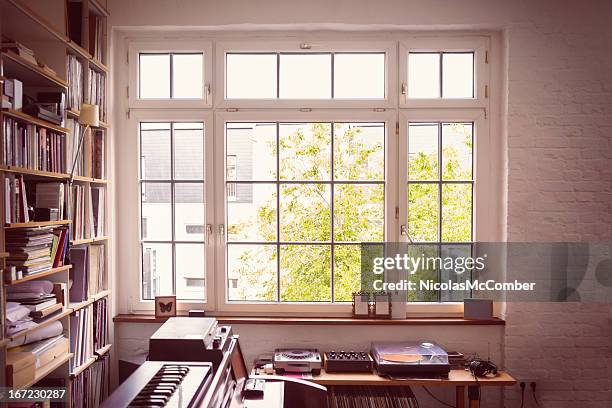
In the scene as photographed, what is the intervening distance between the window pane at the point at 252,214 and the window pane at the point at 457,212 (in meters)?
1.31

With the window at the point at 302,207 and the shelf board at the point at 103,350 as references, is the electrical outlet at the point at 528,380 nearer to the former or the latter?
the window at the point at 302,207

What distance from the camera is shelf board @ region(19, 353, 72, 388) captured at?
224 centimetres

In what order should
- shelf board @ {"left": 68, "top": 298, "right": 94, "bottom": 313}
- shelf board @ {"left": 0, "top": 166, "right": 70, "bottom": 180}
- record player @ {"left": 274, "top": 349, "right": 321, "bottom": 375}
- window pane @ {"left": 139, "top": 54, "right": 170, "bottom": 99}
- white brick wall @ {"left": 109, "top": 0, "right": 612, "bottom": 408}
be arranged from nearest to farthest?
shelf board @ {"left": 0, "top": 166, "right": 70, "bottom": 180}
shelf board @ {"left": 68, "top": 298, "right": 94, "bottom": 313}
record player @ {"left": 274, "top": 349, "right": 321, "bottom": 375}
white brick wall @ {"left": 109, "top": 0, "right": 612, "bottom": 408}
window pane @ {"left": 139, "top": 54, "right": 170, "bottom": 99}

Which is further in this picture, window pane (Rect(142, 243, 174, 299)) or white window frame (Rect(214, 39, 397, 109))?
window pane (Rect(142, 243, 174, 299))

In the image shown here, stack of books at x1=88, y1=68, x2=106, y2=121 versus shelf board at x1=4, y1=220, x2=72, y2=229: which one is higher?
stack of books at x1=88, y1=68, x2=106, y2=121

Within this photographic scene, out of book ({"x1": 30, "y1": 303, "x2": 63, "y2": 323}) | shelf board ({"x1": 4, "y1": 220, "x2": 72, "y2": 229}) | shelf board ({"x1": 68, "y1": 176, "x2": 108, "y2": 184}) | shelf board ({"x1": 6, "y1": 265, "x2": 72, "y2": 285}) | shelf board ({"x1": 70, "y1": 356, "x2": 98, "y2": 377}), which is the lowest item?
shelf board ({"x1": 70, "y1": 356, "x2": 98, "y2": 377})

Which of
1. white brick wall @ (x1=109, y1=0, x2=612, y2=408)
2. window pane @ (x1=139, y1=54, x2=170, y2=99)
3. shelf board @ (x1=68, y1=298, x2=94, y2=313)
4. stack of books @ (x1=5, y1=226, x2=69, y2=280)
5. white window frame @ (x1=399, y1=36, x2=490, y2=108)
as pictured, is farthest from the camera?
window pane @ (x1=139, y1=54, x2=170, y2=99)

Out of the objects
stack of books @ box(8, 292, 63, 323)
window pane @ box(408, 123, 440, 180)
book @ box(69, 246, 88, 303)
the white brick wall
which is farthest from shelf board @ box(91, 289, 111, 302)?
window pane @ box(408, 123, 440, 180)

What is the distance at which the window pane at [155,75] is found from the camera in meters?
3.48

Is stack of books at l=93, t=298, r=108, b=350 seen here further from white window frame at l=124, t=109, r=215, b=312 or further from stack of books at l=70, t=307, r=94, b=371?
white window frame at l=124, t=109, r=215, b=312

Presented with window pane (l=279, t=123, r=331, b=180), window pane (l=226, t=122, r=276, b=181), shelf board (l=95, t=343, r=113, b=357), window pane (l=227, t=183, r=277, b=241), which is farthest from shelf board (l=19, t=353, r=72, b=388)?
window pane (l=279, t=123, r=331, b=180)

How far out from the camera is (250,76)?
11.3ft

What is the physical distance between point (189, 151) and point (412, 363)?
7.24 ft

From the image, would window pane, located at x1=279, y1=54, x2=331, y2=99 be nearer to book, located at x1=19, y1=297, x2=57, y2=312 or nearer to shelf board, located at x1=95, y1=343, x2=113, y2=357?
book, located at x1=19, y1=297, x2=57, y2=312
